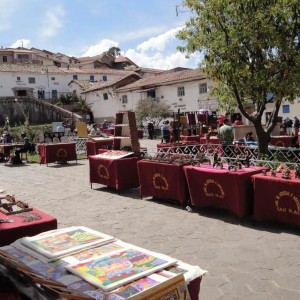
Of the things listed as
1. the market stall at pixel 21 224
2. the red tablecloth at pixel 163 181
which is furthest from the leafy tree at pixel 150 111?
the market stall at pixel 21 224

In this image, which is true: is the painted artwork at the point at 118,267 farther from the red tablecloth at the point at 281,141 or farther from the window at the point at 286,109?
the window at the point at 286,109

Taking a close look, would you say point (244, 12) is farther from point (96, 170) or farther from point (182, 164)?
point (96, 170)

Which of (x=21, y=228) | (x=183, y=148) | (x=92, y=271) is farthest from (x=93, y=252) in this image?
(x=183, y=148)

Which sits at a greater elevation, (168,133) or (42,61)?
(42,61)

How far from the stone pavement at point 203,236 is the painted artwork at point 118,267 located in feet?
6.33

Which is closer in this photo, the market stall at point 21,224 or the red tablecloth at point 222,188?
the market stall at point 21,224

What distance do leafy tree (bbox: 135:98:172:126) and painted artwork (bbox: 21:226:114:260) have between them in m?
31.1

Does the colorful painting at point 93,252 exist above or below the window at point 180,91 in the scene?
below

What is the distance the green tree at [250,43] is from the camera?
9.98m

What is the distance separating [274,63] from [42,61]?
6618cm

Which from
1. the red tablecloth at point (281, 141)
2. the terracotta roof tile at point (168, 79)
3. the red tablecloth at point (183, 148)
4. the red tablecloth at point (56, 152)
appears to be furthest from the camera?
the terracotta roof tile at point (168, 79)

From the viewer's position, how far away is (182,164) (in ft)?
25.6

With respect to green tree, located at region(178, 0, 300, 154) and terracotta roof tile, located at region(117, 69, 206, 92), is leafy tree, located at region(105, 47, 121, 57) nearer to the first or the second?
terracotta roof tile, located at region(117, 69, 206, 92)

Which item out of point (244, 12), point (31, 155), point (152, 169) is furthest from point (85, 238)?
point (31, 155)
